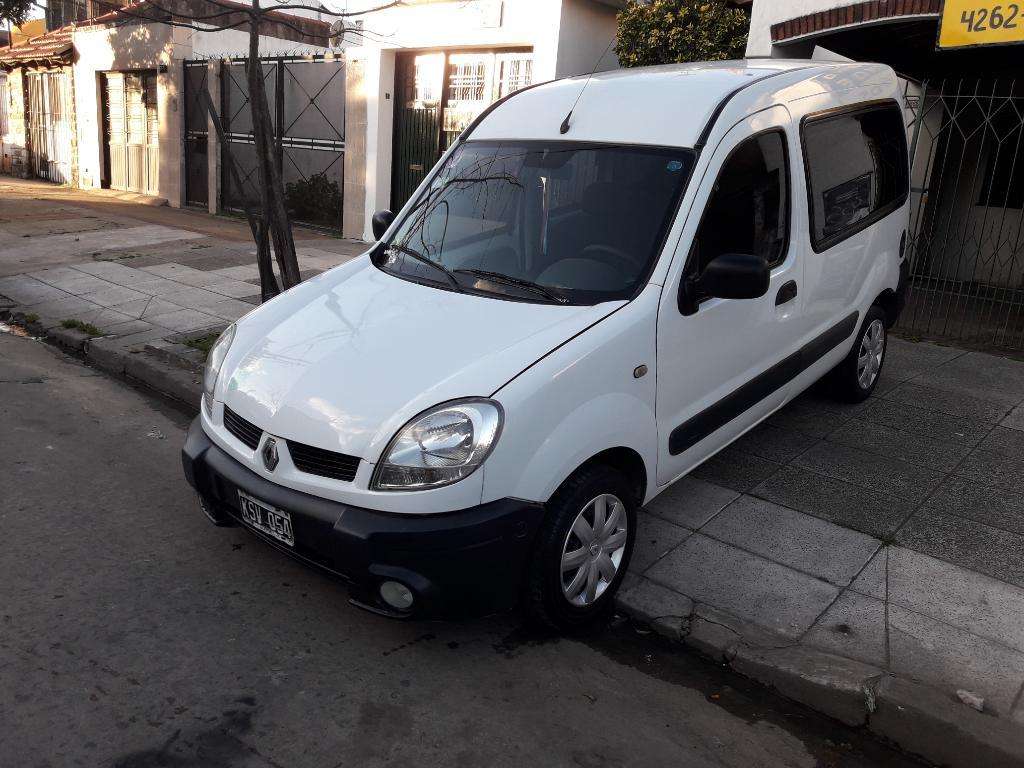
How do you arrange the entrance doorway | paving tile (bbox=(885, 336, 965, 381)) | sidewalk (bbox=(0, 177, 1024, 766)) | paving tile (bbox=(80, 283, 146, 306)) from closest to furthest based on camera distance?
1. sidewalk (bbox=(0, 177, 1024, 766))
2. paving tile (bbox=(885, 336, 965, 381))
3. paving tile (bbox=(80, 283, 146, 306))
4. the entrance doorway

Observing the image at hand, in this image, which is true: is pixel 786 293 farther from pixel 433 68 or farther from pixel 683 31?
pixel 433 68

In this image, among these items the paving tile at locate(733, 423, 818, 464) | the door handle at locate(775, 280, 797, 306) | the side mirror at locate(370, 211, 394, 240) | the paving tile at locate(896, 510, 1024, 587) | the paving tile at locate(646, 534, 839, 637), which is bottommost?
the paving tile at locate(646, 534, 839, 637)

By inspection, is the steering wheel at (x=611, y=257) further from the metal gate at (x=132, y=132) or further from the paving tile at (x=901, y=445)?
the metal gate at (x=132, y=132)

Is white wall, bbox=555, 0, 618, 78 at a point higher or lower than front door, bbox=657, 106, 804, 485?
higher

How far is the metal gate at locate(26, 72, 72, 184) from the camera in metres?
21.0

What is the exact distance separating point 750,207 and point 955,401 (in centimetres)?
307

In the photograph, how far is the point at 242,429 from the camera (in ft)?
11.4

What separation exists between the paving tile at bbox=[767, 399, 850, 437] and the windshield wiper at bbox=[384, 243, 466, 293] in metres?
2.72

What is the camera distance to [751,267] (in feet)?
11.6

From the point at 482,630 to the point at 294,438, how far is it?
110 cm

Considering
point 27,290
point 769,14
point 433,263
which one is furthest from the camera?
point 27,290

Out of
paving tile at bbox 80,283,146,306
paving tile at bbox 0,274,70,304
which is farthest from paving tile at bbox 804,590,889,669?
paving tile at bbox 0,274,70,304

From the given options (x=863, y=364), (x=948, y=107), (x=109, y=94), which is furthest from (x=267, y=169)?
(x=109, y=94)

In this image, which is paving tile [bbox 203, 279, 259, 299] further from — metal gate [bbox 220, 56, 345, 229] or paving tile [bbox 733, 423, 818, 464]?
paving tile [bbox 733, 423, 818, 464]
